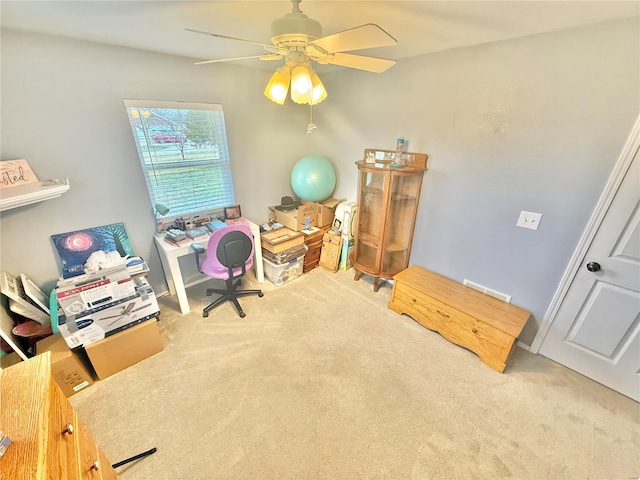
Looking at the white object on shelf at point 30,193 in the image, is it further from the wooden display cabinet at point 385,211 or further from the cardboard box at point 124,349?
the wooden display cabinet at point 385,211

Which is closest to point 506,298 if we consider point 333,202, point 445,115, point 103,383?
point 445,115

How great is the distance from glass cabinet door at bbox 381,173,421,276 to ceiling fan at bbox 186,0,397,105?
1.20 m

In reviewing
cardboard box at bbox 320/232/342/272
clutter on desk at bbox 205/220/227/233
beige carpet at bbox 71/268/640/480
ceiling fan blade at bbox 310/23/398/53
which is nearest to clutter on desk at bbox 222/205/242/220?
clutter on desk at bbox 205/220/227/233

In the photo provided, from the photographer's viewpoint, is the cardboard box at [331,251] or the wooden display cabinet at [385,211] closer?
the wooden display cabinet at [385,211]

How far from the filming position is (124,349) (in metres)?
1.92

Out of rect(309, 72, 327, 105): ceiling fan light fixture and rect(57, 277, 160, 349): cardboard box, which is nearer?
rect(309, 72, 327, 105): ceiling fan light fixture

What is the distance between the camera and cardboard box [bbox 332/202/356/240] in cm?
303

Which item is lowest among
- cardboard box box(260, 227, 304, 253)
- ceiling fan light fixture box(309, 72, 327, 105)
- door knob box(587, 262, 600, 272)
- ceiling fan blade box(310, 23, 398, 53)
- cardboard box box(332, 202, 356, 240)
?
cardboard box box(260, 227, 304, 253)

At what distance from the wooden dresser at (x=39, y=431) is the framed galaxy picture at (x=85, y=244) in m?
1.61

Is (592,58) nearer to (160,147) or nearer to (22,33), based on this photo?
(160,147)

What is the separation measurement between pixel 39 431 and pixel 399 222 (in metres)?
2.65

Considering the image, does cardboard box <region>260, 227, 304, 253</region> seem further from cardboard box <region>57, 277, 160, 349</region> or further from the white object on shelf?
the white object on shelf

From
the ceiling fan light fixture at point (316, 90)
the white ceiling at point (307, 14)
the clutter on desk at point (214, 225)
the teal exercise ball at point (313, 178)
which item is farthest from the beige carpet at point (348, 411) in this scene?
the white ceiling at point (307, 14)

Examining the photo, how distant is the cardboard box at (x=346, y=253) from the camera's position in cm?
315
